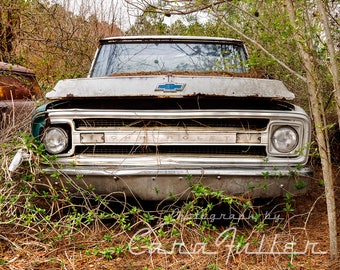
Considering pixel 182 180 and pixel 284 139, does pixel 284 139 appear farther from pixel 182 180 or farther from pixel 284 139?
pixel 182 180

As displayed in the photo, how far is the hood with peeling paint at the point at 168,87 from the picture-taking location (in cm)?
304

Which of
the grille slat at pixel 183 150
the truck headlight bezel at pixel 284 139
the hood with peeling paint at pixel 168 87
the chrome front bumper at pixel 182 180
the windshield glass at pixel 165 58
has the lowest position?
the chrome front bumper at pixel 182 180

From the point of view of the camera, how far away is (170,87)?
10.1ft

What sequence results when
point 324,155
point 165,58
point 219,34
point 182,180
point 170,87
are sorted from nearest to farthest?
point 324,155 < point 182,180 < point 170,87 < point 165,58 < point 219,34

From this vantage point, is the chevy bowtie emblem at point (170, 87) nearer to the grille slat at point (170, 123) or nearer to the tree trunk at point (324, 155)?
the grille slat at point (170, 123)

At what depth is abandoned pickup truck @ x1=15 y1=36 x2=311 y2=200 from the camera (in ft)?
9.77

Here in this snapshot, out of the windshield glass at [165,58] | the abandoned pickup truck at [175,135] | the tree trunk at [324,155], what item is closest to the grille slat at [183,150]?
the abandoned pickup truck at [175,135]

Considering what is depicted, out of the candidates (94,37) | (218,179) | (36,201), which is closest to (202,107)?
(218,179)

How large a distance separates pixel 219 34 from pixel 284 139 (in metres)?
4.79

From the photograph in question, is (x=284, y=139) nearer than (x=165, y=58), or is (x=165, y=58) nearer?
(x=284, y=139)

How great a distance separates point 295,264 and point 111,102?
5.56ft

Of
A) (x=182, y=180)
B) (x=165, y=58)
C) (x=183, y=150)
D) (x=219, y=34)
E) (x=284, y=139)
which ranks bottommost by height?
(x=182, y=180)

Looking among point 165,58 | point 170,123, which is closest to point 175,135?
point 170,123

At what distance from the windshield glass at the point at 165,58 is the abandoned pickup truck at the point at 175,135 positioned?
994 mm
